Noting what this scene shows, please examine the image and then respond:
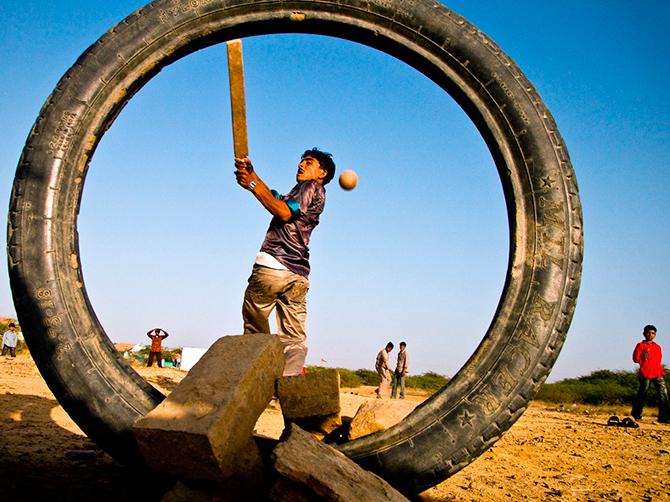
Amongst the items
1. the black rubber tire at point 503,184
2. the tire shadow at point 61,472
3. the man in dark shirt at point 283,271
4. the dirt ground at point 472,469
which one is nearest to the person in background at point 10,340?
the dirt ground at point 472,469

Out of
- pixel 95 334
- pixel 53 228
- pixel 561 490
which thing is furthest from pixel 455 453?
pixel 53 228

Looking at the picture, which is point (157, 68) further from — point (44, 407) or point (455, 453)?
point (44, 407)

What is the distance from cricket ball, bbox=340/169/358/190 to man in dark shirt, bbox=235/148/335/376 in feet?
2.32

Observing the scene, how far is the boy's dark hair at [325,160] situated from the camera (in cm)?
366

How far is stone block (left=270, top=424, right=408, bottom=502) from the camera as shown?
1578 millimetres

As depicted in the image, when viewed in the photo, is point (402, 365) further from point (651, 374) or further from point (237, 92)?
point (237, 92)

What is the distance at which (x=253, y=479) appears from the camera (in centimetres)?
184

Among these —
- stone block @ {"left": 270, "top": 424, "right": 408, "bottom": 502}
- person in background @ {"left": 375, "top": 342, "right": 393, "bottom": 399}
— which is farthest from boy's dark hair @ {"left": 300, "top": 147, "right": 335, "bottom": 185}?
person in background @ {"left": 375, "top": 342, "right": 393, "bottom": 399}

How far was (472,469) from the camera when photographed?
321cm

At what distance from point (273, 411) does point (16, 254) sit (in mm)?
4662

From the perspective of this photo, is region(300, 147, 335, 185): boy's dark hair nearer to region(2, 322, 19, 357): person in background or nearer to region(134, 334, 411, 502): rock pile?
region(134, 334, 411, 502): rock pile

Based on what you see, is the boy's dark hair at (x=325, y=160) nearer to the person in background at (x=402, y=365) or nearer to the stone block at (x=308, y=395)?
the stone block at (x=308, y=395)

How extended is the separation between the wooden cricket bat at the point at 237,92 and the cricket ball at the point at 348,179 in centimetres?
131

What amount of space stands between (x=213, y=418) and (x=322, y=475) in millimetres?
475
